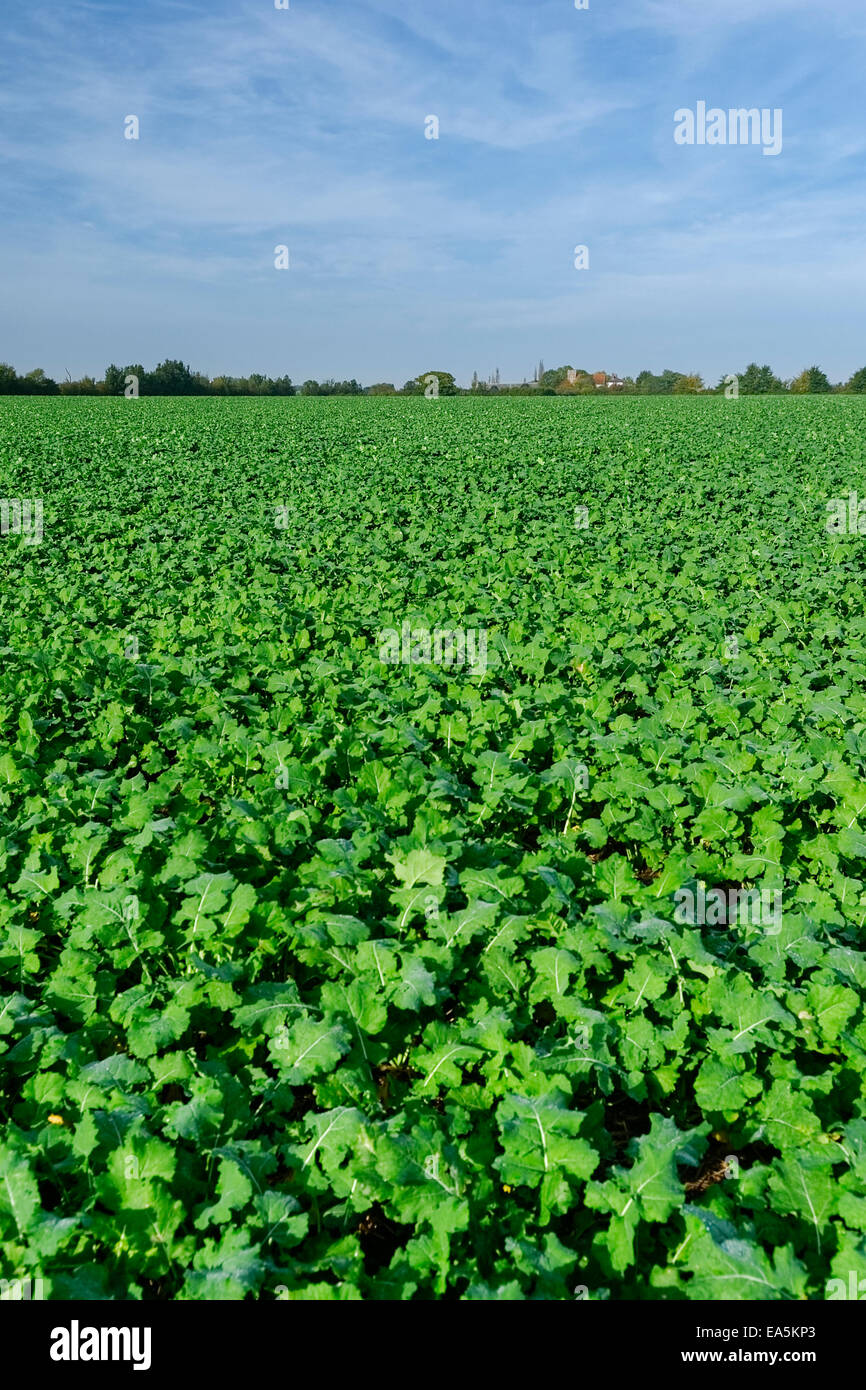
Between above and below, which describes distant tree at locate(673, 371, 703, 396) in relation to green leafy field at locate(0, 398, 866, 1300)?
above

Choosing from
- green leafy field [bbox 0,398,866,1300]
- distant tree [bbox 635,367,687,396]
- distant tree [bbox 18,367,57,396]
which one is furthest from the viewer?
distant tree [bbox 635,367,687,396]

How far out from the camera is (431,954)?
3500 mm

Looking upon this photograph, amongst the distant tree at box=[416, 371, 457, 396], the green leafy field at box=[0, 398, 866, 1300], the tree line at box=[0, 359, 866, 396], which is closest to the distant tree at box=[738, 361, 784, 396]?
the tree line at box=[0, 359, 866, 396]

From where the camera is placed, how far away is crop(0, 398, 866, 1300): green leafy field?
8.04 feet

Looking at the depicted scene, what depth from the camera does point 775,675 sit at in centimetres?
732

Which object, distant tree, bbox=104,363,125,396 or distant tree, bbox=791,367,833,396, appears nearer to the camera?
distant tree, bbox=104,363,125,396

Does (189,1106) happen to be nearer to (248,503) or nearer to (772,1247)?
(772,1247)

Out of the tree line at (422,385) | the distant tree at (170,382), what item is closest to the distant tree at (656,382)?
the tree line at (422,385)

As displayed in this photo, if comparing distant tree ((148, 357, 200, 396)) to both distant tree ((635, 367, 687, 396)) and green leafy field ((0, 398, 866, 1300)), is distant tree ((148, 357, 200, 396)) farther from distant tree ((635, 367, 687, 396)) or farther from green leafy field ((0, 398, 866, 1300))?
green leafy field ((0, 398, 866, 1300))

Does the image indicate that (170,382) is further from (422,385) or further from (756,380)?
(756,380)

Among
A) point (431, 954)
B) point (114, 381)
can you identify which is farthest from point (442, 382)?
point (431, 954)

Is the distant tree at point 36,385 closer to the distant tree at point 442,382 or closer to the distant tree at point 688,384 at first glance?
the distant tree at point 442,382
